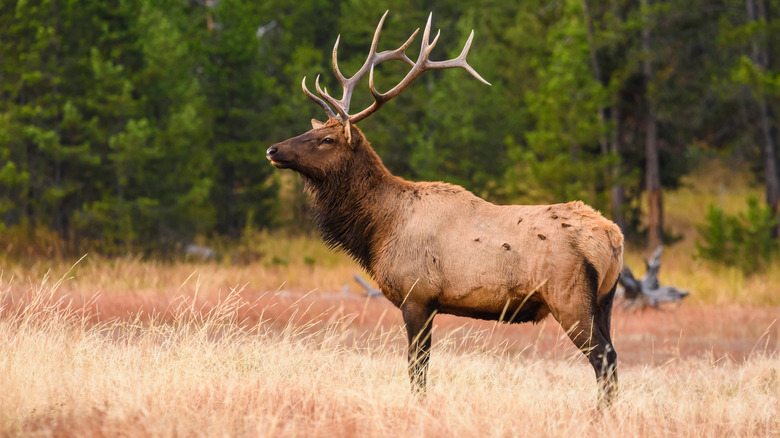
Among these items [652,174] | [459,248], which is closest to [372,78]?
[459,248]

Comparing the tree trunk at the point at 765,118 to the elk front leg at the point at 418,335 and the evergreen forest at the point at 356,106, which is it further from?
the elk front leg at the point at 418,335

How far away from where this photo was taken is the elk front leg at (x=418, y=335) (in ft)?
20.4

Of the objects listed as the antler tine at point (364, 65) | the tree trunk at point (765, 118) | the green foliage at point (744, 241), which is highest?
the antler tine at point (364, 65)

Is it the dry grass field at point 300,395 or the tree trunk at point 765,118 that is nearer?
the dry grass field at point 300,395

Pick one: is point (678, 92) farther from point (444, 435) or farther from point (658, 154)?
point (444, 435)

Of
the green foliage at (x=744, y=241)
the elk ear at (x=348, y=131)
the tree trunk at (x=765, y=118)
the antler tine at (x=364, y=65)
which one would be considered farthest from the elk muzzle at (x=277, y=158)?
the tree trunk at (x=765, y=118)

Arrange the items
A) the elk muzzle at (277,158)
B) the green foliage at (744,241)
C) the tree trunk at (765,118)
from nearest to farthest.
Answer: the elk muzzle at (277,158), the green foliage at (744,241), the tree trunk at (765,118)

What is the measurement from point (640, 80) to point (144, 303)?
16.1 meters

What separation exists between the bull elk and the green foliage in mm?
12049

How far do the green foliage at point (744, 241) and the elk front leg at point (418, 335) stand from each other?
41.6 feet

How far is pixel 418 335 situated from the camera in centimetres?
625

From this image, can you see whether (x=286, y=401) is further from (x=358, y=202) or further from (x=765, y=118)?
(x=765, y=118)

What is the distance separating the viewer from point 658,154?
23312 mm

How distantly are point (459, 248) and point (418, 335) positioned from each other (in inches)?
29.6
